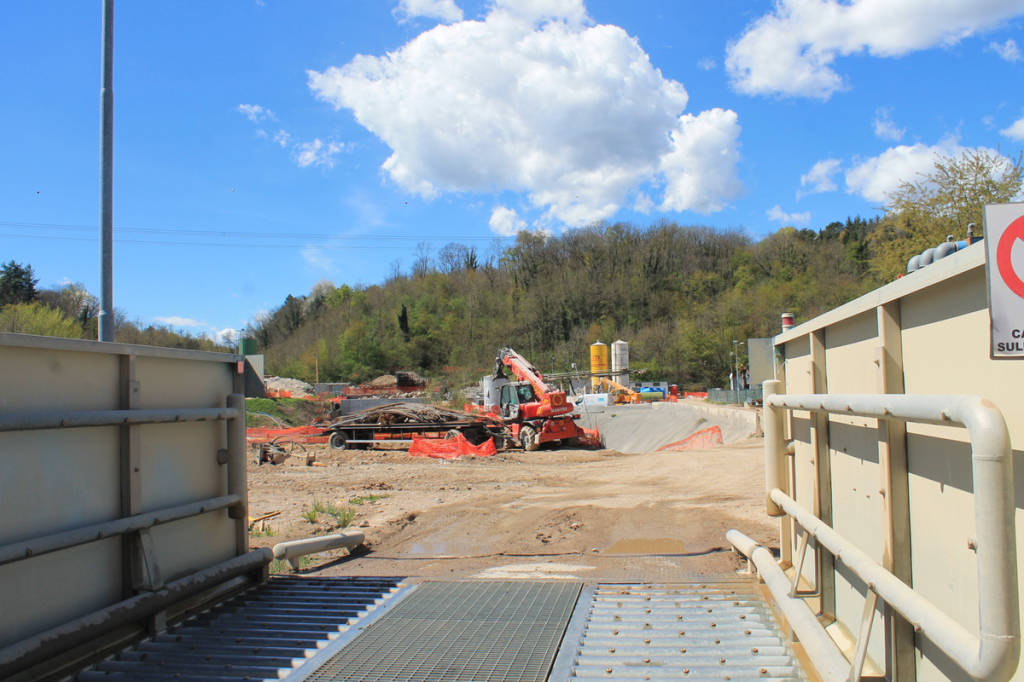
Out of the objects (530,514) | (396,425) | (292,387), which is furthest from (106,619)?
(292,387)

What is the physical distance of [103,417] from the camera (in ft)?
13.0

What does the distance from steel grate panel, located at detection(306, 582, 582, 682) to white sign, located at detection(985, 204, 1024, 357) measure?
2811 mm

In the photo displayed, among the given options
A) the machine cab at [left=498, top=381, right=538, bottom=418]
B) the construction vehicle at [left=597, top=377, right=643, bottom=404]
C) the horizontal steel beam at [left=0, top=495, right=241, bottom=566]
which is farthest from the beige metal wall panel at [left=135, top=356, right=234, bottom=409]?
the construction vehicle at [left=597, top=377, right=643, bottom=404]

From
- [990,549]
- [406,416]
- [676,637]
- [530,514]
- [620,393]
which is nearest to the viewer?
[990,549]

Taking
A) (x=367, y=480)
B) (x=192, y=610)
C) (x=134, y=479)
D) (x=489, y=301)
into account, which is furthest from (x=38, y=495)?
(x=489, y=301)

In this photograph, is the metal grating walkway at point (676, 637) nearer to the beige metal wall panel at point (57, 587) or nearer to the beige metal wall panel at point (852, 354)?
the beige metal wall panel at point (852, 354)

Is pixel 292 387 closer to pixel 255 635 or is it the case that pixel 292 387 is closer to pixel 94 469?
pixel 255 635

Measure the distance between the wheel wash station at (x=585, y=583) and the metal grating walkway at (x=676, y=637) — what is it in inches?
0.8

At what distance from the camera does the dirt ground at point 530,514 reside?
720cm

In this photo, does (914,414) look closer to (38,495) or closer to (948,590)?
(948,590)

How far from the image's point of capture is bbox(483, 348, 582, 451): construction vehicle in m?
23.5

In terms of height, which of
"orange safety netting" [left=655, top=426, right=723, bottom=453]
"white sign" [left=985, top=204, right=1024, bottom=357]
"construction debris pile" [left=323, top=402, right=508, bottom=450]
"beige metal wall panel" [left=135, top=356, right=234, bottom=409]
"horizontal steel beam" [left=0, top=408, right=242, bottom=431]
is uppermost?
"white sign" [left=985, top=204, right=1024, bottom=357]

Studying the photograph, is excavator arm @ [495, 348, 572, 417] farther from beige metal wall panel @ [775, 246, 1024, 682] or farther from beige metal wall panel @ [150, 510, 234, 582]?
beige metal wall panel @ [775, 246, 1024, 682]

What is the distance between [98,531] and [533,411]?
20149mm
